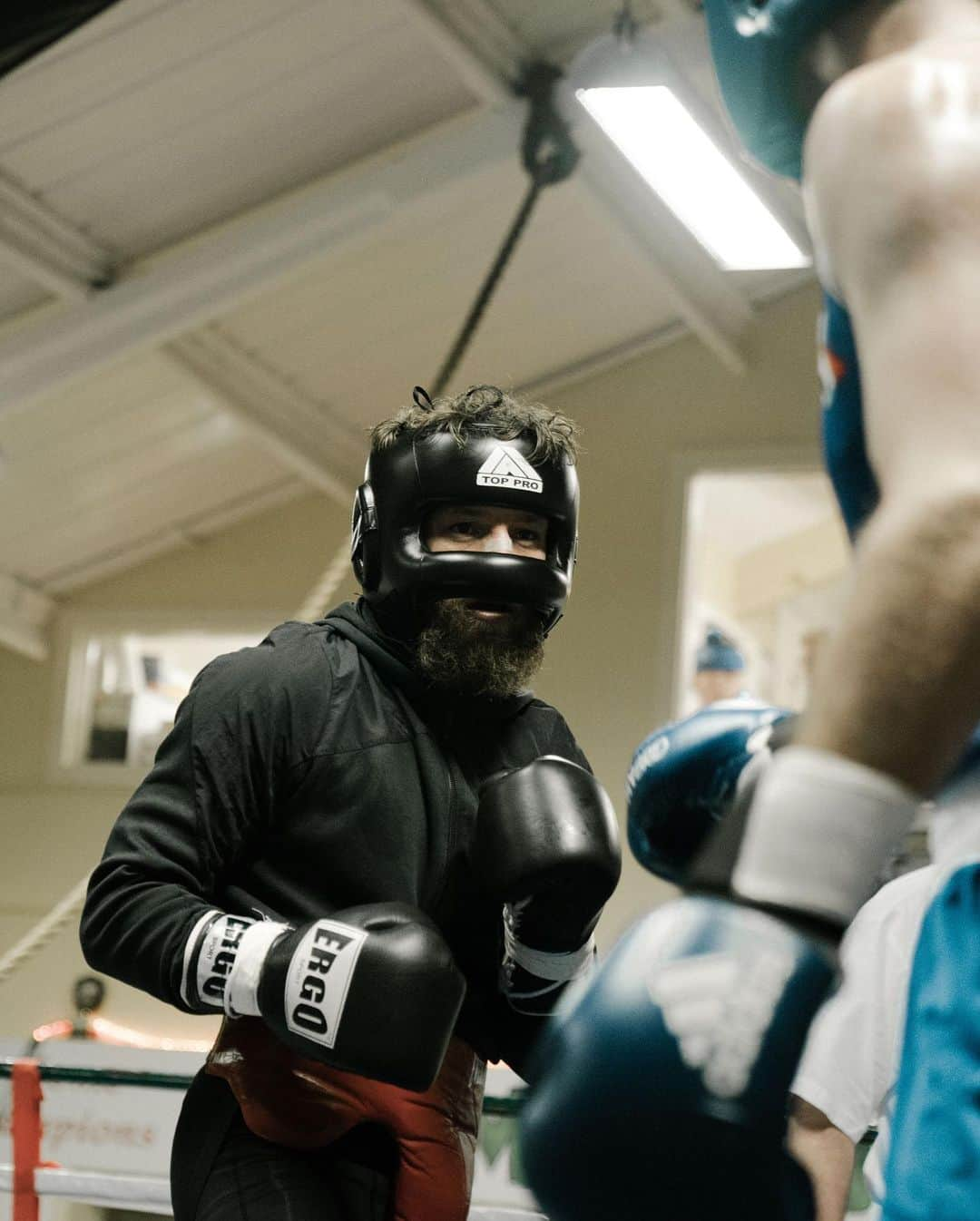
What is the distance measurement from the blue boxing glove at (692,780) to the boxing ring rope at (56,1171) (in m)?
1.74

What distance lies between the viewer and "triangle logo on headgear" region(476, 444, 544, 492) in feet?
6.07

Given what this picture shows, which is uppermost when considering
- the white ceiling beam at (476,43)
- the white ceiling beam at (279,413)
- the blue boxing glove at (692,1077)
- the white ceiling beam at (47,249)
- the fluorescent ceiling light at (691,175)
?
the white ceiling beam at (476,43)

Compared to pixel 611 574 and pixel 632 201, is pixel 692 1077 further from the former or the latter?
pixel 611 574

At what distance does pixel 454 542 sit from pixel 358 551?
0.13 m

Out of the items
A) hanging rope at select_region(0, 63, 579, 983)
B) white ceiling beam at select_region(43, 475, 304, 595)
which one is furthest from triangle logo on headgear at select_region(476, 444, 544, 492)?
white ceiling beam at select_region(43, 475, 304, 595)

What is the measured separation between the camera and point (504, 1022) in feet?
5.63

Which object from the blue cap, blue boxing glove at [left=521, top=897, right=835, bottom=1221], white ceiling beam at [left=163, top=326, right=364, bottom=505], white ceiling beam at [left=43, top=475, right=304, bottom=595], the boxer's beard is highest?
white ceiling beam at [left=163, top=326, right=364, bottom=505]

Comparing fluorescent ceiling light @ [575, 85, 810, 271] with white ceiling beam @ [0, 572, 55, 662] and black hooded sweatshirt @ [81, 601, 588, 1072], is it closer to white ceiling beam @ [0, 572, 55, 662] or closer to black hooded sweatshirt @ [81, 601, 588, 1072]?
white ceiling beam @ [0, 572, 55, 662]

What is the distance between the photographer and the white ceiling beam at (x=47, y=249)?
19.4ft

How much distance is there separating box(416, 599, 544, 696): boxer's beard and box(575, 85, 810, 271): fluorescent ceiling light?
4152 mm

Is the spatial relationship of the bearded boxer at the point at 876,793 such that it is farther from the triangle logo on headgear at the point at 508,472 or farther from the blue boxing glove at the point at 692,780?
the triangle logo on headgear at the point at 508,472

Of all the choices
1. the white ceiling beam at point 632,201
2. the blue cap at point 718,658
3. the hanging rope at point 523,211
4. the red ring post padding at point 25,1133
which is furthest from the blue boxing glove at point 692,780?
the blue cap at point 718,658

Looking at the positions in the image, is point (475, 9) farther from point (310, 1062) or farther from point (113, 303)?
point (310, 1062)

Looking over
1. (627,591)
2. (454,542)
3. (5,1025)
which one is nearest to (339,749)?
(454,542)
